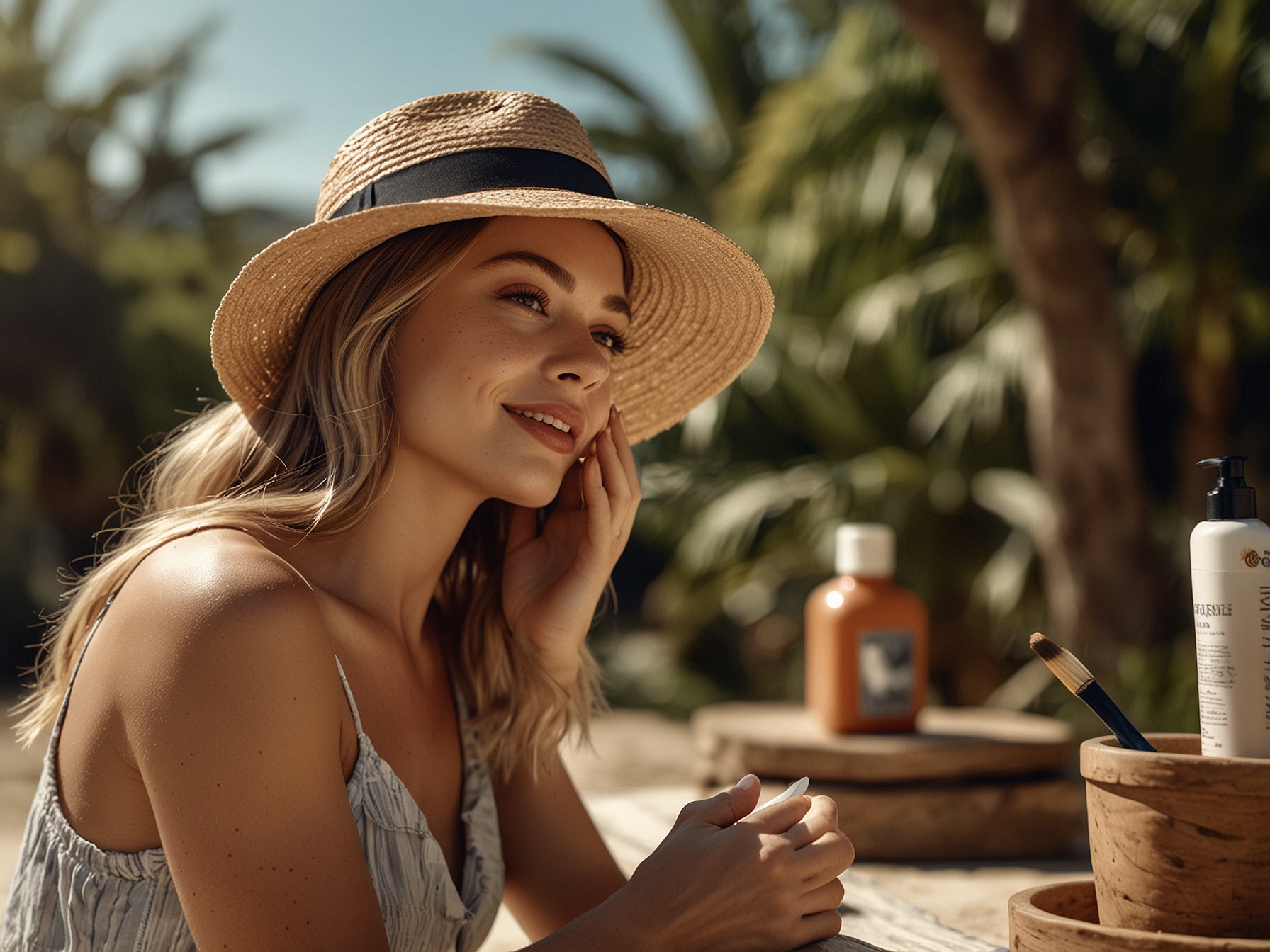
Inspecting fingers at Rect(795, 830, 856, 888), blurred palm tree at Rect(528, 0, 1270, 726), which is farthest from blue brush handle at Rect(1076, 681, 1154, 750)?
blurred palm tree at Rect(528, 0, 1270, 726)

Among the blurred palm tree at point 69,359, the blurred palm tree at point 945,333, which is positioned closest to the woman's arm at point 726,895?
the blurred palm tree at point 945,333

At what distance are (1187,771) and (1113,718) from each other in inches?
4.4

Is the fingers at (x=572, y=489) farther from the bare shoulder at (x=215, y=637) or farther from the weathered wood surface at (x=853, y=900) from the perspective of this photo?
the bare shoulder at (x=215, y=637)

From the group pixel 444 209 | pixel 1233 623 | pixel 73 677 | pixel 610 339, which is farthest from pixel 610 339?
pixel 1233 623

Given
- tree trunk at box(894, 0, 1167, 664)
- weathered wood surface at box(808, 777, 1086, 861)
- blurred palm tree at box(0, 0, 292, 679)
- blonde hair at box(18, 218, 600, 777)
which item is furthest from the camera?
blurred palm tree at box(0, 0, 292, 679)

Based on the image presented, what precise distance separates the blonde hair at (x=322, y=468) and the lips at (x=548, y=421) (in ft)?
0.51

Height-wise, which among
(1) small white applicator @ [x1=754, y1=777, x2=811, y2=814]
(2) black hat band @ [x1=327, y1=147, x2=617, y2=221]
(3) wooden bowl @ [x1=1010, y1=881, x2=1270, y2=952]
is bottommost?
(3) wooden bowl @ [x1=1010, y1=881, x2=1270, y2=952]

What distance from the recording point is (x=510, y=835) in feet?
5.01

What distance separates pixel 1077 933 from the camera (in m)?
0.83

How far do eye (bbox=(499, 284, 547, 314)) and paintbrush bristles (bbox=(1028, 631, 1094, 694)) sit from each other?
0.70m

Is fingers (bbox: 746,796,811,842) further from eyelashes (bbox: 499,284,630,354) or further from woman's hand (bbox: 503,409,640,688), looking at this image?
eyelashes (bbox: 499,284,630,354)

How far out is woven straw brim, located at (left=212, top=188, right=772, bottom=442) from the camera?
1.24m

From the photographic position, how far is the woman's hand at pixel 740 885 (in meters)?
0.97

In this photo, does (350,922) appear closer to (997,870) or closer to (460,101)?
(460,101)
